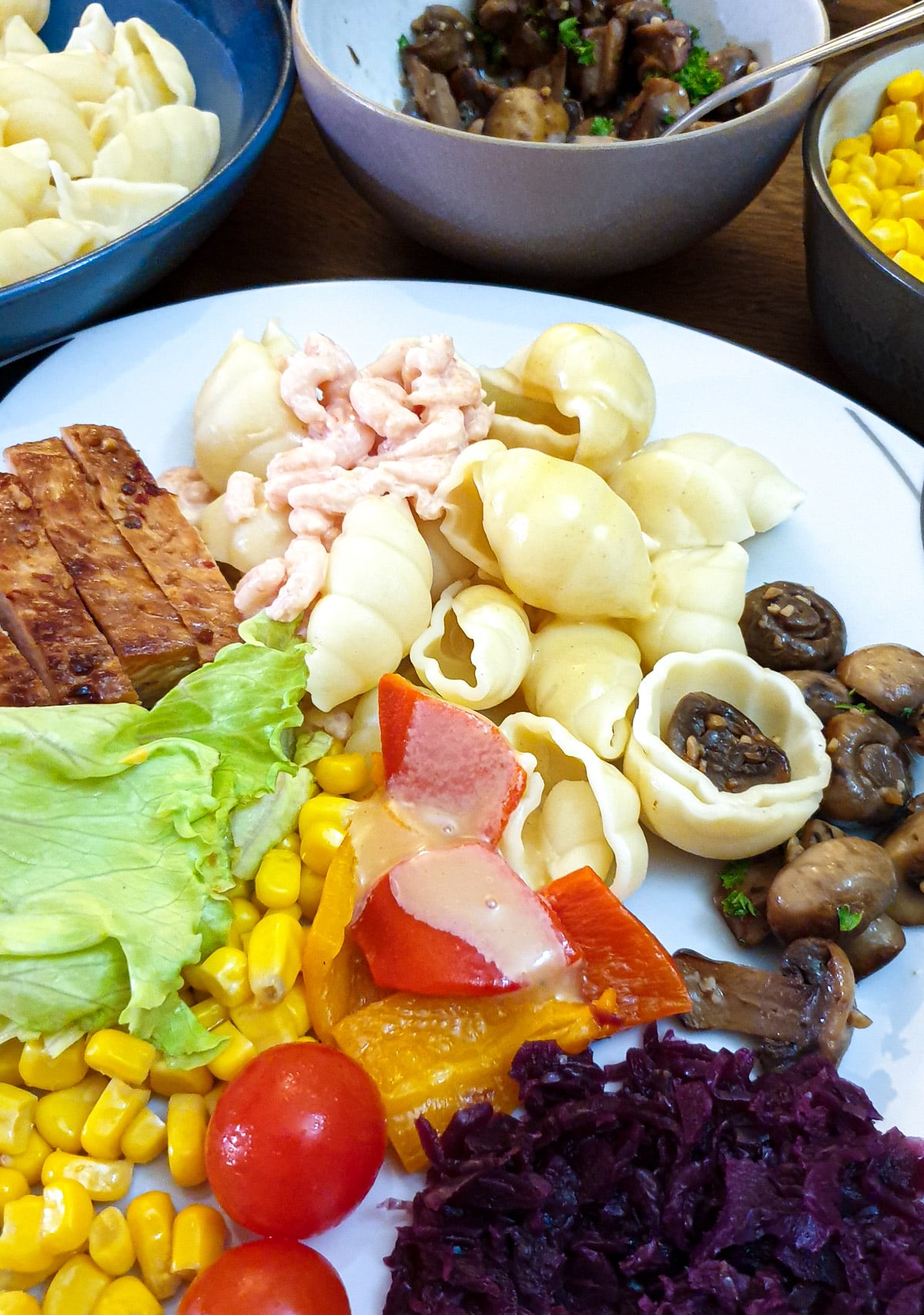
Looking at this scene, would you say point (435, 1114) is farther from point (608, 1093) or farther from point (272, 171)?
point (272, 171)

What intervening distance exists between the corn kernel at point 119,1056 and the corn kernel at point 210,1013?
0.37ft

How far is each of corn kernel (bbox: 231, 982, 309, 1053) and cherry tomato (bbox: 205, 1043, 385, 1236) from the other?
146mm

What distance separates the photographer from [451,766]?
76.0 inches

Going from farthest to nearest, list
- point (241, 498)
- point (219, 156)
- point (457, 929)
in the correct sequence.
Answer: point (219, 156) → point (241, 498) → point (457, 929)

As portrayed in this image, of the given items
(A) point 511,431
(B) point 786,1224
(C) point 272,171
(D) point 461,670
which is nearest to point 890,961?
(B) point 786,1224

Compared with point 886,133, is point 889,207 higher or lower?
lower

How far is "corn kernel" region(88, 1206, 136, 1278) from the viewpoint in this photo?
61.8 inches

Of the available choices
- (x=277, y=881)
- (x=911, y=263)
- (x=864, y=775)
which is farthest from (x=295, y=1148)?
(x=911, y=263)

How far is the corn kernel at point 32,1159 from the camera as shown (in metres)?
1.66

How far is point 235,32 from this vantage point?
3154 mm

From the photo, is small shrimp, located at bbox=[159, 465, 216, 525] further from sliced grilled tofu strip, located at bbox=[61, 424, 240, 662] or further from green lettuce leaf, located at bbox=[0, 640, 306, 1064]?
green lettuce leaf, located at bbox=[0, 640, 306, 1064]

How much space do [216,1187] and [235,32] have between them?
3114 millimetres

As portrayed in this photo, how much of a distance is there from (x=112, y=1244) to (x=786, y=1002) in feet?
3.71

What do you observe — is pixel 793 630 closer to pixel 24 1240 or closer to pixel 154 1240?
pixel 154 1240
